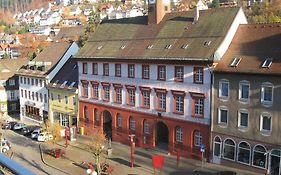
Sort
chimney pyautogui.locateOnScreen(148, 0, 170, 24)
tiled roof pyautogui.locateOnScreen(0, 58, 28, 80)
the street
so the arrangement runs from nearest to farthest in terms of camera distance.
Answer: the street → chimney pyautogui.locateOnScreen(148, 0, 170, 24) → tiled roof pyautogui.locateOnScreen(0, 58, 28, 80)

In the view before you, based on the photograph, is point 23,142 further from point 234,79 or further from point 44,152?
point 234,79

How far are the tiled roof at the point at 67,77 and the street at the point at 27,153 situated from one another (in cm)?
867

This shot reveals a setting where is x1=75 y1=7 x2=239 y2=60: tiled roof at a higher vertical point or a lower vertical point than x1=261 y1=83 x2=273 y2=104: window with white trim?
higher

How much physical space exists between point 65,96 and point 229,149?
87.8 feet

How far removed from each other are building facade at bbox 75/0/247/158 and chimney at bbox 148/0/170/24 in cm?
12

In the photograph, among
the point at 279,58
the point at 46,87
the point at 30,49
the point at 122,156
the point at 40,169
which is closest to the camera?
the point at 279,58

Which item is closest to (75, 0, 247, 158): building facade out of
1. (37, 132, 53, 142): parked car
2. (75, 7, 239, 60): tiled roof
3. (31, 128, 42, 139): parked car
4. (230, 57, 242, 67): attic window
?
(75, 7, 239, 60): tiled roof

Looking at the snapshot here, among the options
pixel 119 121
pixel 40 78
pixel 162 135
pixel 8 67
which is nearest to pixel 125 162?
pixel 162 135

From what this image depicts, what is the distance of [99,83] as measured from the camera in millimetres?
47594

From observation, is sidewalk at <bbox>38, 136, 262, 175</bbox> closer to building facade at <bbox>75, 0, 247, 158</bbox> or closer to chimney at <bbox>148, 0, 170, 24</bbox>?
building facade at <bbox>75, 0, 247, 158</bbox>

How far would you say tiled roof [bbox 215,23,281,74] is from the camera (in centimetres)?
3178

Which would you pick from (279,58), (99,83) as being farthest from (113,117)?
(279,58)

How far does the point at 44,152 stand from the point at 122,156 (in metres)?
9.64

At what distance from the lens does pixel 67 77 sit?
5416cm
